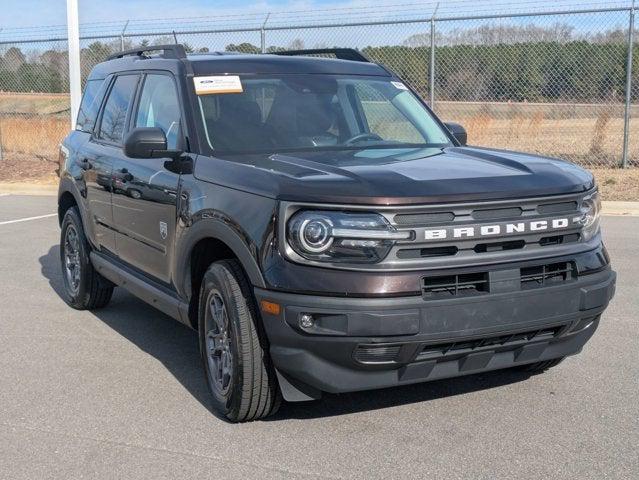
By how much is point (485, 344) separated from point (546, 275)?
442mm

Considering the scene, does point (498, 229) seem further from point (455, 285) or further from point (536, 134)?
point (536, 134)

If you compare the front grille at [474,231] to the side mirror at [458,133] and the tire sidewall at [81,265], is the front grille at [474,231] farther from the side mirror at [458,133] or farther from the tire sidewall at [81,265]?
the tire sidewall at [81,265]

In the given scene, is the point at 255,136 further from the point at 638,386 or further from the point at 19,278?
the point at 19,278

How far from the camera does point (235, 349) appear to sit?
4.15 metres

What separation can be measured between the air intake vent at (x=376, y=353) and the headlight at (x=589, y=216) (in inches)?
46.2

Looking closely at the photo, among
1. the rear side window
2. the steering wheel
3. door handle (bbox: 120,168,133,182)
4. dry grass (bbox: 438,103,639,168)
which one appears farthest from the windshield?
dry grass (bbox: 438,103,639,168)

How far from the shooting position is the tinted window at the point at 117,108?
19.7 ft

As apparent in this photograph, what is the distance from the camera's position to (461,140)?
18.7 ft

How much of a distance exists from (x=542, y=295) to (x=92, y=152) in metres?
3.69

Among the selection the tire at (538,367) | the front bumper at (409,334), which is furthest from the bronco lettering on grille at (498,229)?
the tire at (538,367)

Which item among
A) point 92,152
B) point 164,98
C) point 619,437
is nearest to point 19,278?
point 92,152

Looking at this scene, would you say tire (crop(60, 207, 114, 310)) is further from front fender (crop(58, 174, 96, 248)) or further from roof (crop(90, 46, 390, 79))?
roof (crop(90, 46, 390, 79))

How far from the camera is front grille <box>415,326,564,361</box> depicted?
3.91m

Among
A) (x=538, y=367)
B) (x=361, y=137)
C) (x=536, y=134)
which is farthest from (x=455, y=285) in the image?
(x=536, y=134)
